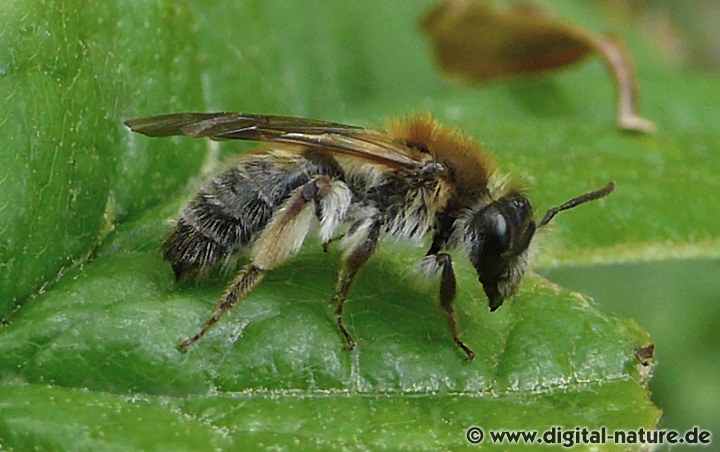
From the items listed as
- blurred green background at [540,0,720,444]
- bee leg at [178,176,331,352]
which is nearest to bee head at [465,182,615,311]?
bee leg at [178,176,331,352]

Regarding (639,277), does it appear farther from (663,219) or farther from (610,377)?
(610,377)

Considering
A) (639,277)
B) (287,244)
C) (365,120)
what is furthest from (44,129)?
(639,277)

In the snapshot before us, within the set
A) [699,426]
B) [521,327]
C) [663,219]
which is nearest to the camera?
[521,327]

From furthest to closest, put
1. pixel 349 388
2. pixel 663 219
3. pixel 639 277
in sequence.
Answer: pixel 639 277 → pixel 663 219 → pixel 349 388

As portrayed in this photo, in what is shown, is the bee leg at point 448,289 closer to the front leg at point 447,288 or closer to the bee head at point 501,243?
the front leg at point 447,288

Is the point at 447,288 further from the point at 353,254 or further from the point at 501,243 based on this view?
the point at 353,254

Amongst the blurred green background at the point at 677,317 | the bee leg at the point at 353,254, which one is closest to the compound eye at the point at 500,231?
the bee leg at the point at 353,254

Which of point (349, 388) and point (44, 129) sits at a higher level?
point (44, 129)
